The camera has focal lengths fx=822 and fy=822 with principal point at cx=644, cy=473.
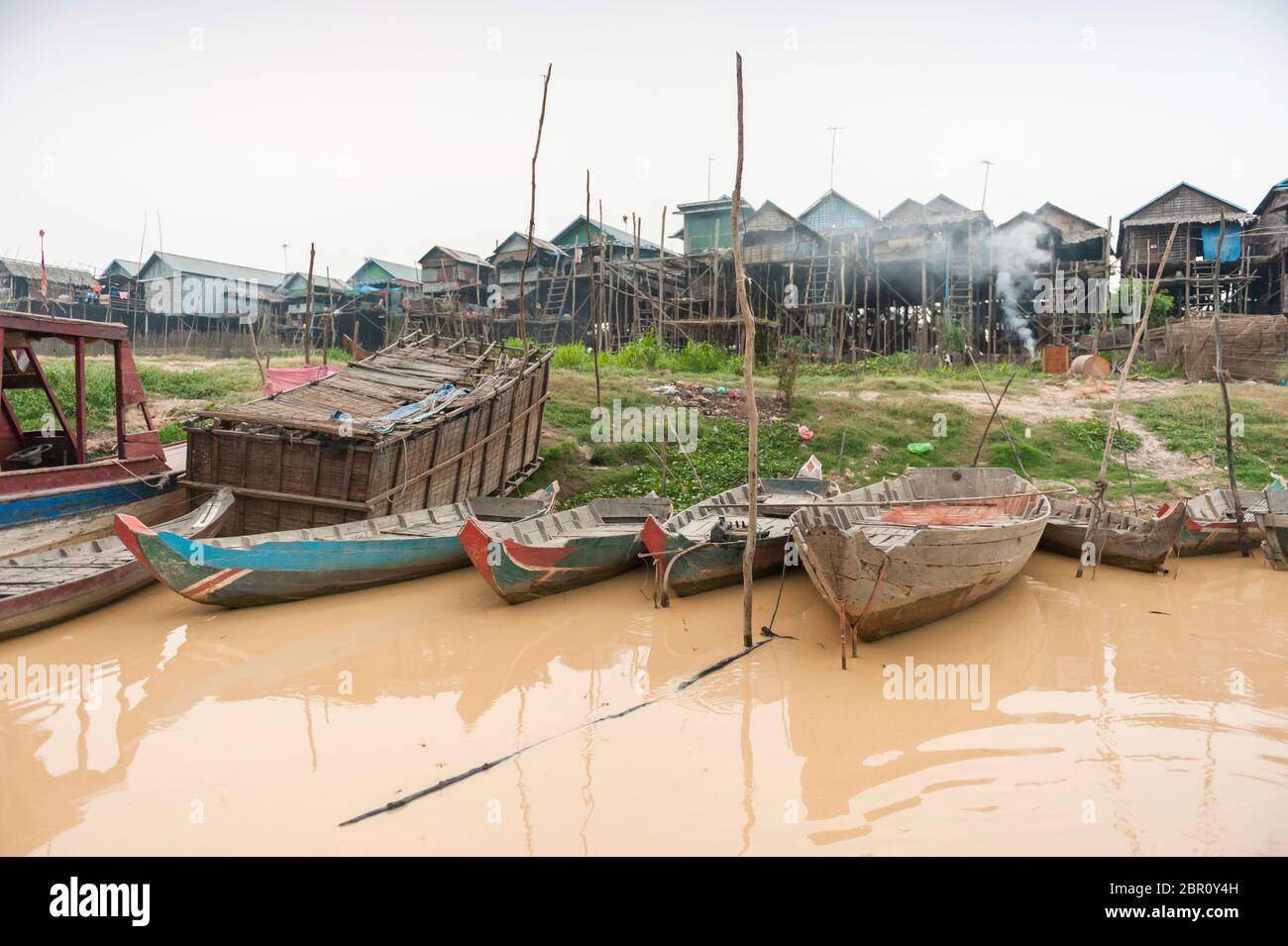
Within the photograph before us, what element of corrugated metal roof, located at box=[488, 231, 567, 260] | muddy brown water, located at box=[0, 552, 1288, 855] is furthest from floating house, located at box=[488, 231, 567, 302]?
muddy brown water, located at box=[0, 552, 1288, 855]

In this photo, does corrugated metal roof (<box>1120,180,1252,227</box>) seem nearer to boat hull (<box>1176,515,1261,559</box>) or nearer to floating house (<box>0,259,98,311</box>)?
boat hull (<box>1176,515,1261,559</box>)

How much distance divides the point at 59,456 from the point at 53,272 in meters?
30.0

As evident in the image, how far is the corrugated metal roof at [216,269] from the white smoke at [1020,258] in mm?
30609

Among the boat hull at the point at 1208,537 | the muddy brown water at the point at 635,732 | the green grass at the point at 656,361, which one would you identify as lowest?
the muddy brown water at the point at 635,732

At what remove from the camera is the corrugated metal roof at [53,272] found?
32156 mm

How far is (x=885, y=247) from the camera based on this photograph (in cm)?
2705

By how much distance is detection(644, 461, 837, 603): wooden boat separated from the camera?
8.52 m

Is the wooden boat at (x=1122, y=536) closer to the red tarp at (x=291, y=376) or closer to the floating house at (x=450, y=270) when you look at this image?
the red tarp at (x=291, y=376)

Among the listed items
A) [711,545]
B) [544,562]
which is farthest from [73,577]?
[711,545]

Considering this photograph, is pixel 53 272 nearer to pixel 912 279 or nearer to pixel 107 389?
pixel 107 389

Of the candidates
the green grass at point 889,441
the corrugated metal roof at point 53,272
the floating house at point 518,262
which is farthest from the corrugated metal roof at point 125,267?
the green grass at point 889,441

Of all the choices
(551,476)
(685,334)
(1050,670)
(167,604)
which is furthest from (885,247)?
(167,604)
